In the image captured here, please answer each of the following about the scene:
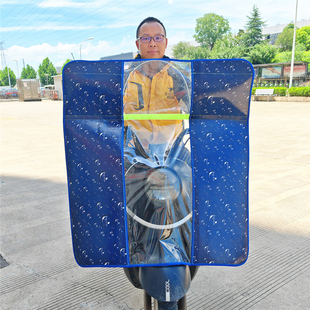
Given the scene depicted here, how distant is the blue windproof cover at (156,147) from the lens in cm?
162

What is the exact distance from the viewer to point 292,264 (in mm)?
2801

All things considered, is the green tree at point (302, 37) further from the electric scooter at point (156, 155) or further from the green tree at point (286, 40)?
the electric scooter at point (156, 155)

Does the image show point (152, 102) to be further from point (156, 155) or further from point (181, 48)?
point (181, 48)

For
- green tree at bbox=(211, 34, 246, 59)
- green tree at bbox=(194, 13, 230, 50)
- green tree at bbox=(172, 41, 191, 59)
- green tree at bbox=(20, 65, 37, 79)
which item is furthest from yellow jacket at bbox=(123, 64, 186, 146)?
green tree at bbox=(20, 65, 37, 79)

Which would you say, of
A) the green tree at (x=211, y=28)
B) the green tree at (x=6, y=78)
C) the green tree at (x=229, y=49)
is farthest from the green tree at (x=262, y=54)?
the green tree at (x=6, y=78)

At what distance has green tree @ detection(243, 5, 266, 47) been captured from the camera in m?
51.9

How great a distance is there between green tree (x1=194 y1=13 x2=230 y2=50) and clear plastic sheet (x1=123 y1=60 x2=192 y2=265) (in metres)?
73.6

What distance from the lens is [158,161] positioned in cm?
159

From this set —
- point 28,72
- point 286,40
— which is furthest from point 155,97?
point 28,72

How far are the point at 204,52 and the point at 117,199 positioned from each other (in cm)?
6820

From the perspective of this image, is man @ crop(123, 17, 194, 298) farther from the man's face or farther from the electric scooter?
the man's face

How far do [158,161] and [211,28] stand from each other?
7628cm

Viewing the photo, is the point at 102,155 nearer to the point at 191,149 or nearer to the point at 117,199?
the point at 117,199

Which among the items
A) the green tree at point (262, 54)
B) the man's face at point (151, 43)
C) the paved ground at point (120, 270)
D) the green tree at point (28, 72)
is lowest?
the paved ground at point (120, 270)
